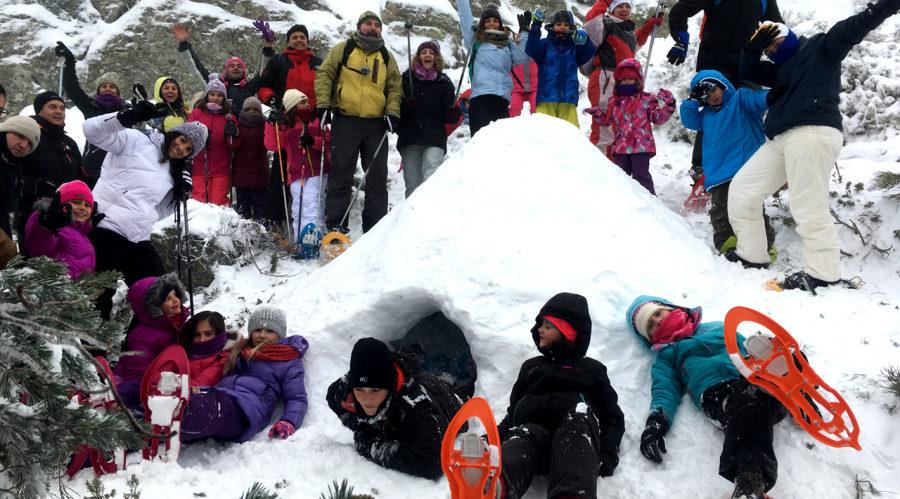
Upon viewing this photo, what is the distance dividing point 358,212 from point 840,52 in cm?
617

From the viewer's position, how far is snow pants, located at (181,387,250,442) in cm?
325

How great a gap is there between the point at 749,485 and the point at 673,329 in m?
1.01

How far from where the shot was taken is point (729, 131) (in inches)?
208

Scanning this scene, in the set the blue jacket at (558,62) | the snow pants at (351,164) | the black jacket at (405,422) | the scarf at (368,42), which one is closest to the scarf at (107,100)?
the snow pants at (351,164)

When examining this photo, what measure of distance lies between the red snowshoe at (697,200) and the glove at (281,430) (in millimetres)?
5149

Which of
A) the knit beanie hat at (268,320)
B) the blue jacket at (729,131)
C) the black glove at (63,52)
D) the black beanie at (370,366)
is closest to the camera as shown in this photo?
the black beanie at (370,366)

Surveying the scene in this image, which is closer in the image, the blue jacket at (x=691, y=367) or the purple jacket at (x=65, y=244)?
the blue jacket at (x=691, y=367)

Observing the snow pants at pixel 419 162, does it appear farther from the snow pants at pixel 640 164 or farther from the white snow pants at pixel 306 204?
the snow pants at pixel 640 164

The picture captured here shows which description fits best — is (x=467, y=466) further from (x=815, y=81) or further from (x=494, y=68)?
(x=494, y=68)

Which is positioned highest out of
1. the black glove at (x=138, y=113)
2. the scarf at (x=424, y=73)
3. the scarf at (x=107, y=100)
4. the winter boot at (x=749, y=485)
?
the scarf at (x=424, y=73)

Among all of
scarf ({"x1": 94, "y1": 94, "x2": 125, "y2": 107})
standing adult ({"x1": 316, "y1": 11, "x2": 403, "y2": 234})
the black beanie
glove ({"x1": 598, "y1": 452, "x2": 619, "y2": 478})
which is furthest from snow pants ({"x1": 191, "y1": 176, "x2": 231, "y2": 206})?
glove ({"x1": 598, "y1": 452, "x2": 619, "y2": 478})

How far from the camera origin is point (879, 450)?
2840 mm

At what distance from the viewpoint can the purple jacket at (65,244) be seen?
11.8ft

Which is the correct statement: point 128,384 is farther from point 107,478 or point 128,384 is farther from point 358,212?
point 358,212
